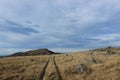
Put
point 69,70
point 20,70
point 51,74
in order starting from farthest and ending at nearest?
point 20,70
point 69,70
point 51,74

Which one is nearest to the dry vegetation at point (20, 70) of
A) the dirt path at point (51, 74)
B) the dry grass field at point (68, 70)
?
the dry grass field at point (68, 70)

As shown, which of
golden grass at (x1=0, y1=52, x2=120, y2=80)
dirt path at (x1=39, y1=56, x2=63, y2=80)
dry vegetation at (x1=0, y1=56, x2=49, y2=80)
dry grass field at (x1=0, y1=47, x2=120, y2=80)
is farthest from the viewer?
dry vegetation at (x1=0, y1=56, x2=49, y2=80)

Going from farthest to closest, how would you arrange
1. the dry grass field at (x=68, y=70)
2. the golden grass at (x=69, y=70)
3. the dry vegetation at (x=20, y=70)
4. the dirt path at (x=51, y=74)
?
the dry vegetation at (x=20, y=70) < the dry grass field at (x=68, y=70) < the golden grass at (x=69, y=70) < the dirt path at (x=51, y=74)

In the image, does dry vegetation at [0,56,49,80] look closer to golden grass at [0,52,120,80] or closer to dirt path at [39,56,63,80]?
golden grass at [0,52,120,80]

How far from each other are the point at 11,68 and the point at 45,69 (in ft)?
50.4

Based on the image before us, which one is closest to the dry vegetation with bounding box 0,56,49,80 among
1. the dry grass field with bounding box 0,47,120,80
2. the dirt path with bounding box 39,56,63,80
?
the dry grass field with bounding box 0,47,120,80


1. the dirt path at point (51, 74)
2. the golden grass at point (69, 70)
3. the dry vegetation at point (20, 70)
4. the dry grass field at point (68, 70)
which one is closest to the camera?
the dirt path at point (51, 74)

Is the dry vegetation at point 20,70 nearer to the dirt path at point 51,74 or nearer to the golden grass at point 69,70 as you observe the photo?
the golden grass at point 69,70

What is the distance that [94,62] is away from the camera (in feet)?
297

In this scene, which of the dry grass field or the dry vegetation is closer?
the dry grass field

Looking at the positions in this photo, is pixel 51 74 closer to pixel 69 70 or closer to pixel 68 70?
pixel 68 70

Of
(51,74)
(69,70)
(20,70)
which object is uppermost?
(20,70)

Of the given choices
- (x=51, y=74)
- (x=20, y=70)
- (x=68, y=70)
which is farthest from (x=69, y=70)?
(x=20, y=70)

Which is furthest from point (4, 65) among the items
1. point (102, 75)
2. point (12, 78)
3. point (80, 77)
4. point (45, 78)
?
point (102, 75)
